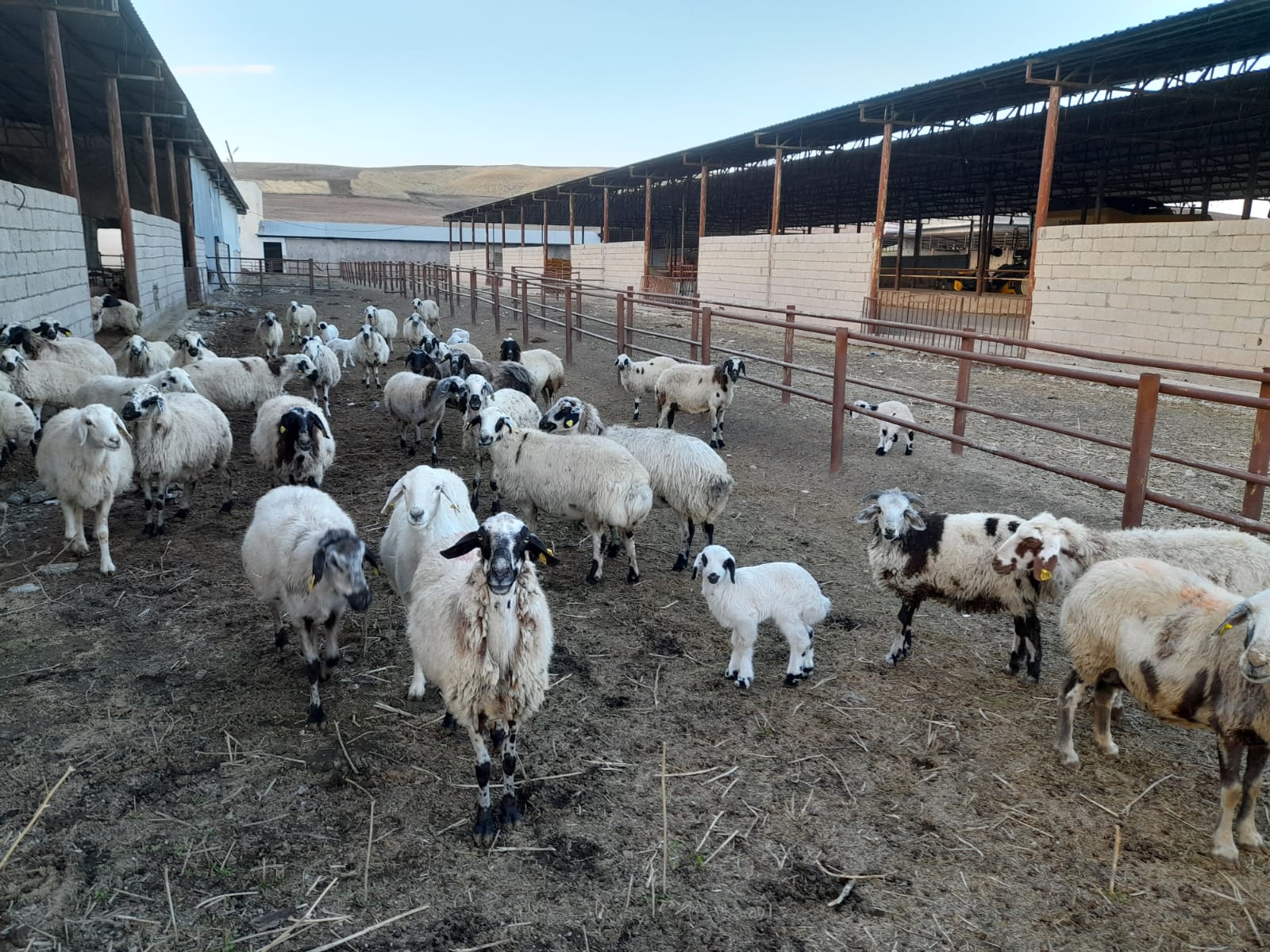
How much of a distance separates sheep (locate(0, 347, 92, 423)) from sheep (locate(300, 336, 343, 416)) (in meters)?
2.45

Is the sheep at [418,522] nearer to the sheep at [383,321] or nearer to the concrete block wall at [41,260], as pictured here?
the concrete block wall at [41,260]

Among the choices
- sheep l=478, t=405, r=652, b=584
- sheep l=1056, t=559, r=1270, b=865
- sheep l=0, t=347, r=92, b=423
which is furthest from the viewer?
sheep l=0, t=347, r=92, b=423

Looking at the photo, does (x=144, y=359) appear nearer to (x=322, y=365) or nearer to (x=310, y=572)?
(x=322, y=365)

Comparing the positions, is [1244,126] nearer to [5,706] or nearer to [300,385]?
[300,385]

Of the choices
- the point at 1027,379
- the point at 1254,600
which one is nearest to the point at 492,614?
the point at 1254,600

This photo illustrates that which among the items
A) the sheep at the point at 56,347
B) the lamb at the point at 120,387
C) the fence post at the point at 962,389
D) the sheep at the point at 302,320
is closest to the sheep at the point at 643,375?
the fence post at the point at 962,389

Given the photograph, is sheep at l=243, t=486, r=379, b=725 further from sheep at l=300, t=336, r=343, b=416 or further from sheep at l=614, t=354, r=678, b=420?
A: sheep at l=300, t=336, r=343, b=416

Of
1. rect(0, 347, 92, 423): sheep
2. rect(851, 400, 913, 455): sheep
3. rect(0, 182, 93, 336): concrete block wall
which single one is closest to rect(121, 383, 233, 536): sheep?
rect(0, 347, 92, 423): sheep

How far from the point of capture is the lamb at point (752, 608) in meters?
4.04

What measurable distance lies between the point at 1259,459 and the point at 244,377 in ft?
30.3

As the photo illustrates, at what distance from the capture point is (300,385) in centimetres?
1220

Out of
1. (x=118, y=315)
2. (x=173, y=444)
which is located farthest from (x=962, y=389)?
(x=118, y=315)

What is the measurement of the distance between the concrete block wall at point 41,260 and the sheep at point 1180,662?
10445mm

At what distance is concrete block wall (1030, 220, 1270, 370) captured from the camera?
37.1 feet
